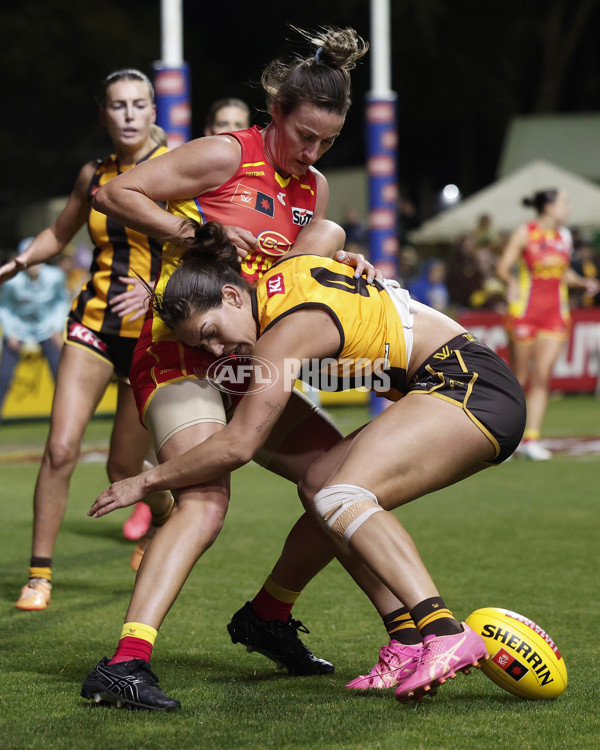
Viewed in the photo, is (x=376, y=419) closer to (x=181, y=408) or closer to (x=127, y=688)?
(x=181, y=408)

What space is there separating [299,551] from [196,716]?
80 centimetres

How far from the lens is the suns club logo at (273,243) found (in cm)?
429

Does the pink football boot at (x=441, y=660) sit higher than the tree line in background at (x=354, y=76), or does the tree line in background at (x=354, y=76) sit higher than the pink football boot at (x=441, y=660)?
the tree line in background at (x=354, y=76)

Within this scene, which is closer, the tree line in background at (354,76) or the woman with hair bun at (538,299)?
the woman with hair bun at (538,299)

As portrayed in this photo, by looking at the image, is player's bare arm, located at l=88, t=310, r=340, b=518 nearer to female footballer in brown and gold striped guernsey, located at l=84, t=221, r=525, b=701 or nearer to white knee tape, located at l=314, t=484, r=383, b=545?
female footballer in brown and gold striped guernsey, located at l=84, t=221, r=525, b=701

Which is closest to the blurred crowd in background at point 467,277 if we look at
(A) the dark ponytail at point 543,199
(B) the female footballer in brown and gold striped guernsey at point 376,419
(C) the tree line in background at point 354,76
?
(A) the dark ponytail at point 543,199

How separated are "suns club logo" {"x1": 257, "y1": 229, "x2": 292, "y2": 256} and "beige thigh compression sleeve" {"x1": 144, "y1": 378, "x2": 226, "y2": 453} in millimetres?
589

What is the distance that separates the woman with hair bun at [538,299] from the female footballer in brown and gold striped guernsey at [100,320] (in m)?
5.22

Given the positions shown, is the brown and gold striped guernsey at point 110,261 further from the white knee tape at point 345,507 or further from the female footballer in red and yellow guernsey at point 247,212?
the white knee tape at point 345,507

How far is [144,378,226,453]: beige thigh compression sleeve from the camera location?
12.9ft

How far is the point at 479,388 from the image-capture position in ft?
12.9

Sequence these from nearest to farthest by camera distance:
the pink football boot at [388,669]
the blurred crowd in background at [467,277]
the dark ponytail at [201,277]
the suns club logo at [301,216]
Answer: the dark ponytail at [201,277], the pink football boot at [388,669], the suns club logo at [301,216], the blurred crowd in background at [467,277]

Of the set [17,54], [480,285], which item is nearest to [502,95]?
[17,54]

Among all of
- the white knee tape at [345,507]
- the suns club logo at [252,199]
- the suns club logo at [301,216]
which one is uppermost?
the suns club logo at [252,199]
